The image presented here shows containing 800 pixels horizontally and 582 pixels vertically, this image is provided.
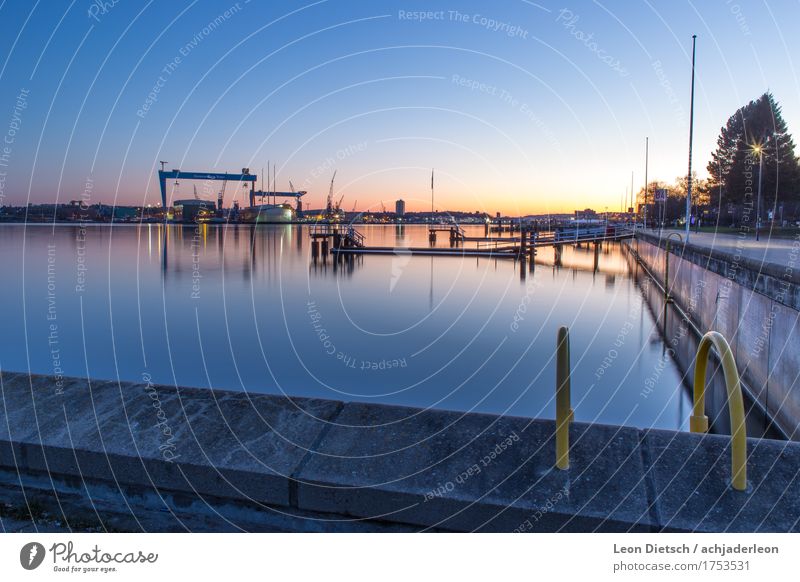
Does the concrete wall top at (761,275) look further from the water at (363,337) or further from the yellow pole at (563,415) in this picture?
the yellow pole at (563,415)

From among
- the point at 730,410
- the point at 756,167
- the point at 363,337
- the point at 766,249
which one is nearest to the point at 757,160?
the point at 756,167

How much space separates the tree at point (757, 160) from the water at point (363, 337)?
3041 centimetres

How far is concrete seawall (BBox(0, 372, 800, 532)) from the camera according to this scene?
8.50 feet

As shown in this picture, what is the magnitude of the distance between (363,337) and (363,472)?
14.3 meters

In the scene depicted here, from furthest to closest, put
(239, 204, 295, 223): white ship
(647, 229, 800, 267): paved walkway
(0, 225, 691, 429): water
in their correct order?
(239, 204, 295, 223): white ship, (647, 229, 800, 267): paved walkway, (0, 225, 691, 429): water

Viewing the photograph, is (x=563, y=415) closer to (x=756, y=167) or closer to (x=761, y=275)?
(x=761, y=275)

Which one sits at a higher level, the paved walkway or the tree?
the tree

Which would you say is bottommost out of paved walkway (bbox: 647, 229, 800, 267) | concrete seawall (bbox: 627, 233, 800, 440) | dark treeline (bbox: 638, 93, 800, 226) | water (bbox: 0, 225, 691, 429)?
water (bbox: 0, 225, 691, 429)

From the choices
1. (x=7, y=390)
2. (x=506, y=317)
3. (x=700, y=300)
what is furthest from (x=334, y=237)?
(x=7, y=390)

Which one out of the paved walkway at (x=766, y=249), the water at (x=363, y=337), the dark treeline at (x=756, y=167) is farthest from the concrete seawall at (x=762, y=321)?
the dark treeline at (x=756, y=167)

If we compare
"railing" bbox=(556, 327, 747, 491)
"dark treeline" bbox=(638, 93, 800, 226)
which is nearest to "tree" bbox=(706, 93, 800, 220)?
"dark treeline" bbox=(638, 93, 800, 226)

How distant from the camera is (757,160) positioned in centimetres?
5331

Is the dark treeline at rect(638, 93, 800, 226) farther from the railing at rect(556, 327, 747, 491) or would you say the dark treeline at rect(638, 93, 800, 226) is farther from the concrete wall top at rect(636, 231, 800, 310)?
the railing at rect(556, 327, 747, 491)

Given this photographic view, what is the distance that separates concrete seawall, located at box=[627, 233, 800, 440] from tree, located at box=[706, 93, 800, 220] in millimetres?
44630
